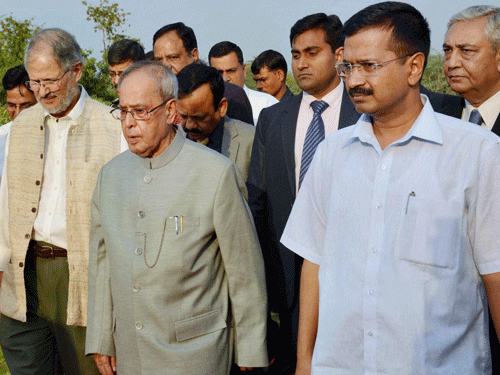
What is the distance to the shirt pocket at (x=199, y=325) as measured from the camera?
2957 mm

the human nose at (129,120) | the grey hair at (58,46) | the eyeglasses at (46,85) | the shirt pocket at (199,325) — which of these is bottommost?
the shirt pocket at (199,325)

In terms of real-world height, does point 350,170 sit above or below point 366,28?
below

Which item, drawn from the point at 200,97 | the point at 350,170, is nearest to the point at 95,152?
the point at 200,97

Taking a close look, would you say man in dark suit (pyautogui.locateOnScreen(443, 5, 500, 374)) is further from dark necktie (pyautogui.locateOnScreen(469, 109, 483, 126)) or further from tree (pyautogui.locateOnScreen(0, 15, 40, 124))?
tree (pyautogui.locateOnScreen(0, 15, 40, 124))

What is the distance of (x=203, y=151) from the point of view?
3191mm

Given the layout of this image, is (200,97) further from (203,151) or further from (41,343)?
(41,343)

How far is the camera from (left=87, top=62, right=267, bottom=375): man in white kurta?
2965 millimetres

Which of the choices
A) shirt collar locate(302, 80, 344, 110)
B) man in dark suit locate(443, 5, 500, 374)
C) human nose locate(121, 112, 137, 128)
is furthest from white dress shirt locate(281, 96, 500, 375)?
shirt collar locate(302, 80, 344, 110)

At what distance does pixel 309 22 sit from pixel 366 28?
5.98 ft

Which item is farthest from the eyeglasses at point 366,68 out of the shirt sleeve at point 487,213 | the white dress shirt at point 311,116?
the white dress shirt at point 311,116

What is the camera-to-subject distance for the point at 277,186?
3.97m

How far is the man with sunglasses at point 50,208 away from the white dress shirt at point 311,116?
1.16 metres

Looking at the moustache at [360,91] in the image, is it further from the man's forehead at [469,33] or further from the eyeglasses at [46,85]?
the eyeglasses at [46,85]

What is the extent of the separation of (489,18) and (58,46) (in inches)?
102
